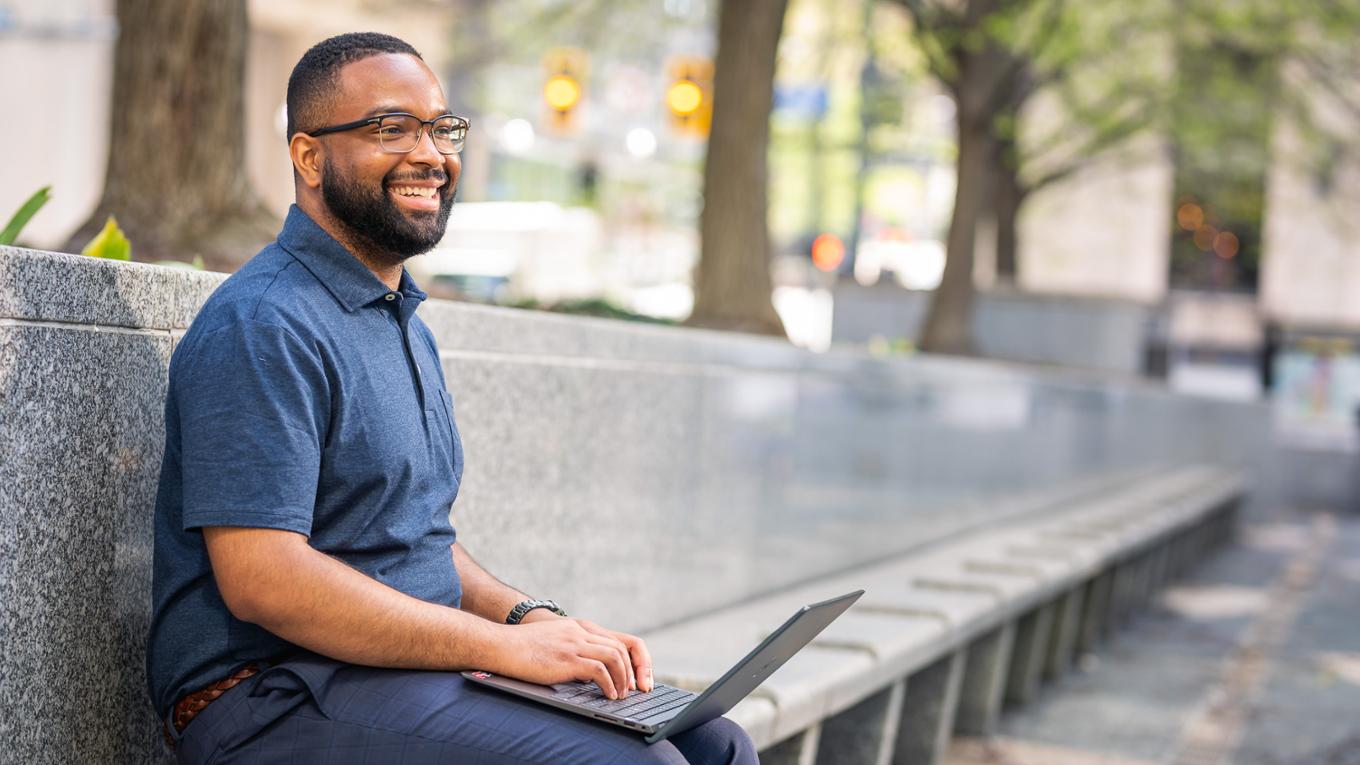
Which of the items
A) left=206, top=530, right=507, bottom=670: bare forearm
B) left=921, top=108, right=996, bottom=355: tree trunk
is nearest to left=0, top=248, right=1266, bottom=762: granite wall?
left=206, top=530, right=507, bottom=670: bare forearm

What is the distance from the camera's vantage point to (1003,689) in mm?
9023

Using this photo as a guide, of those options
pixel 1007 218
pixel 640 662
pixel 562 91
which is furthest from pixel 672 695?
pixel 1007 218

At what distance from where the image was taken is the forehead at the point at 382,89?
9.59 feet

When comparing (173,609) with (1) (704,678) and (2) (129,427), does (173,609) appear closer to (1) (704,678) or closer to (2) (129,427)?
(2) (129,427)

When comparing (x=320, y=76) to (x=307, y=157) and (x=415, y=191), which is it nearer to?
(x=307, y=157)

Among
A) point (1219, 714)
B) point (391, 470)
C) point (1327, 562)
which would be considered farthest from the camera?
point (1327, 562)

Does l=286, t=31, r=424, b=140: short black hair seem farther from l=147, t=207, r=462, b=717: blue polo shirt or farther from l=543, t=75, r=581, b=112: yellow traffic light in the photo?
l=543, t=75, r=581, b=112: yellow traffic light

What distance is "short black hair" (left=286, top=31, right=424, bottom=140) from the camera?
2.93 meters

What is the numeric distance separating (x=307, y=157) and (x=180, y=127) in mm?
3938

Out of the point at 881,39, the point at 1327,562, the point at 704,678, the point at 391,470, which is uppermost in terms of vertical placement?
the point at 881,39

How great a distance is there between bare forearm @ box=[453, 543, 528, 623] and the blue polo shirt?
0.21m

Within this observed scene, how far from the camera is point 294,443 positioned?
264 cm

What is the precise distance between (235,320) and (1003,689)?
6950 millimetres

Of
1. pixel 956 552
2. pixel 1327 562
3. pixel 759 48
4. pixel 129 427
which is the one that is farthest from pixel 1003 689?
pixel 1327 562
